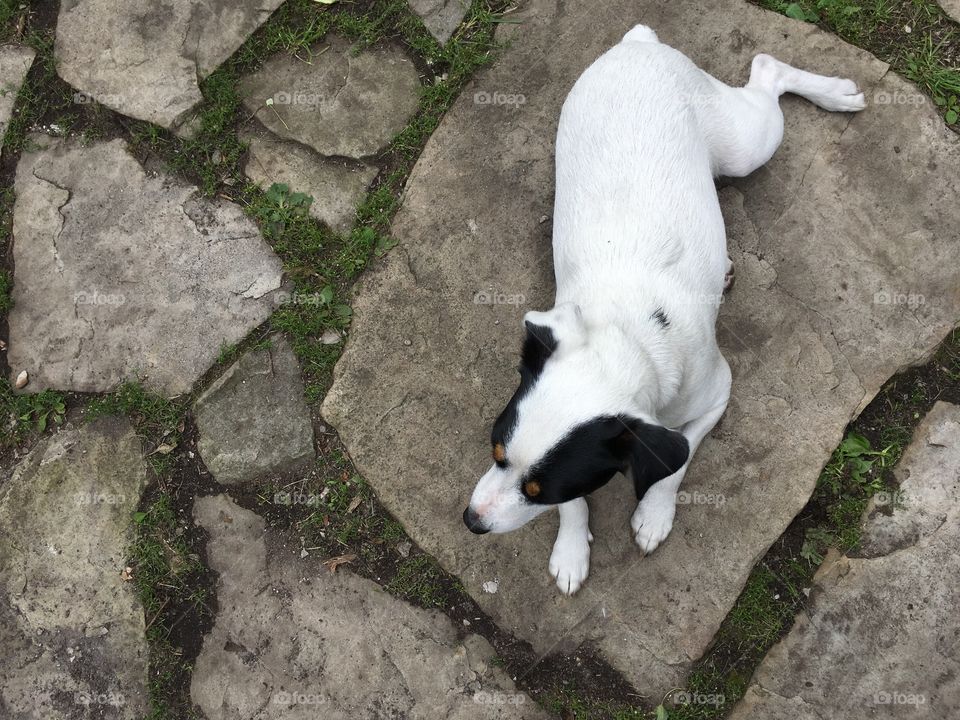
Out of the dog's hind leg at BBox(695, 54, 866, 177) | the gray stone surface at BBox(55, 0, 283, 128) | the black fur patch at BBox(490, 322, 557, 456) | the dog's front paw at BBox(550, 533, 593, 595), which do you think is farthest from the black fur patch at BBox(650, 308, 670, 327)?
the gray stone surface at BBox(55, 0, 283, 128)

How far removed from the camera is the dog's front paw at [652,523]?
139 inches

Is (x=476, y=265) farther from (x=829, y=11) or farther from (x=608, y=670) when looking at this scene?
(x=829, y=11)

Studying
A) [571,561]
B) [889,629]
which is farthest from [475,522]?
[889,629]

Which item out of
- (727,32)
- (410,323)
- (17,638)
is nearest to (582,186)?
(410,323)

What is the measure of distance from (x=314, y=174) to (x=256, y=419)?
1444 millimetres

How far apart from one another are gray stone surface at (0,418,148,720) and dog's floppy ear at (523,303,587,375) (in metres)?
2.47

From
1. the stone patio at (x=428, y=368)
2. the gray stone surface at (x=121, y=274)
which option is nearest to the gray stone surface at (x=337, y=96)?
the stone patio at (x=428, y=368)

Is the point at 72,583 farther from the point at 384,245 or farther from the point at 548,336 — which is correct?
the point at 548,336

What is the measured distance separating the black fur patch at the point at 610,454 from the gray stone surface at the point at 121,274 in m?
2.21

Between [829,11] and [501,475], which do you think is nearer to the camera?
[501,475]

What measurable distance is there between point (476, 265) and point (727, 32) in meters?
1.93

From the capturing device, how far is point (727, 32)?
160 inches

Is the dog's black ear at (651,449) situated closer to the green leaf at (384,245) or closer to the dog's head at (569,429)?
the dog's head at (569,429)

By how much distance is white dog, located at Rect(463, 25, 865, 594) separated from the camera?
252 centimetres
